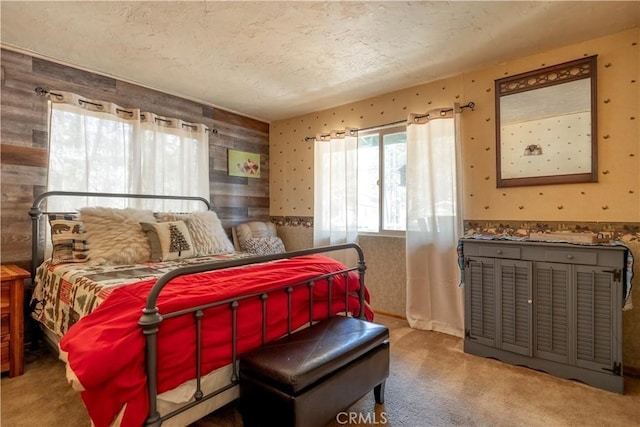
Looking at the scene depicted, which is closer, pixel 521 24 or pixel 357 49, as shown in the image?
pixel 521 24

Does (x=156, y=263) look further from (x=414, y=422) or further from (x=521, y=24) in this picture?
(x=521, y=24)

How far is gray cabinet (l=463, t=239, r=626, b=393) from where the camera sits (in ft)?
6.40

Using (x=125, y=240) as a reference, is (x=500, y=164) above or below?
above

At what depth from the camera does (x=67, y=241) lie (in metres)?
2.28

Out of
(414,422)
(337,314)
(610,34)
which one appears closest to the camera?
(414,422)

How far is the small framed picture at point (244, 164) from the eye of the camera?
3.87 m

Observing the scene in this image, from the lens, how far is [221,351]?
142 cm

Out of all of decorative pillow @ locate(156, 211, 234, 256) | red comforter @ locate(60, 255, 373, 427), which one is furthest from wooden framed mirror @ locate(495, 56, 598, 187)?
decorative pillow @ locate(156, 211, 234, 256)

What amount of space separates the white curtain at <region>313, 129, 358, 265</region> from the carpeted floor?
153 centimetres

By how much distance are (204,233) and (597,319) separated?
2.88m

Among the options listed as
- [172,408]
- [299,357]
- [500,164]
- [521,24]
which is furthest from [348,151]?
[172,408]

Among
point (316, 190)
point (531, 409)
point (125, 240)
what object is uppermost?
point (316, 190)

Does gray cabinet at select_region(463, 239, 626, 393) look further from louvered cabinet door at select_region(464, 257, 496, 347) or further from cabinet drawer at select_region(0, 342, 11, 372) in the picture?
cabinet drawer at select_region(0, 342, 11, 372)

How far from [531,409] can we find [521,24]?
7.61ft
